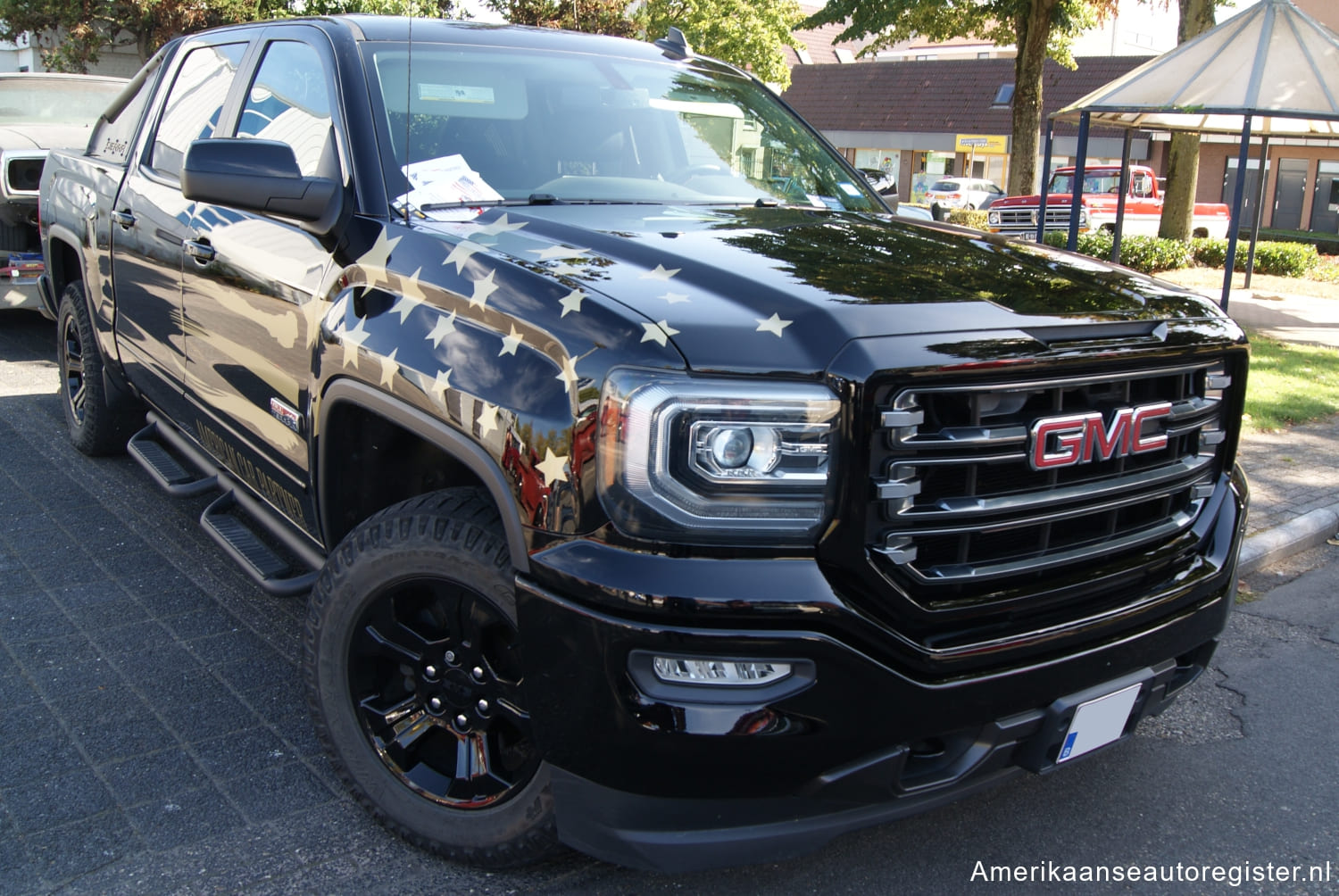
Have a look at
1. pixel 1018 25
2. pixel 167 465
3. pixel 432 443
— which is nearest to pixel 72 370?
pixel 167 465

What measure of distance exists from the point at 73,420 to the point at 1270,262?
1776 centimetres

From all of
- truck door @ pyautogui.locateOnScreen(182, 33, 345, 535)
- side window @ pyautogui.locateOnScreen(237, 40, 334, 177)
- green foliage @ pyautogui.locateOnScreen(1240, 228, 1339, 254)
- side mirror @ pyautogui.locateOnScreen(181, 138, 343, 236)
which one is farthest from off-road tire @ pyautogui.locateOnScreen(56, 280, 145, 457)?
green foliage @ pyautogui.locateOnScreen(1240, 228, 1339, 254)

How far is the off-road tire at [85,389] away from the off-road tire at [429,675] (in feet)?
10.5

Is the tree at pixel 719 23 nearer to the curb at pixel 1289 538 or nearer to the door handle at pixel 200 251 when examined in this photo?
the curb at pixel 1289 538

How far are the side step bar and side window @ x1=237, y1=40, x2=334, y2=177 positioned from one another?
1121 millimetres

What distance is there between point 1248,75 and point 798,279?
913 centimetres

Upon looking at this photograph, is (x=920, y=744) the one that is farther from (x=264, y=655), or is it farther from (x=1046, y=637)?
(x=264, y=655)

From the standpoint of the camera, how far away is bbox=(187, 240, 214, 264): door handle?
3.57 meters

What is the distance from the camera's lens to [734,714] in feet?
6.70

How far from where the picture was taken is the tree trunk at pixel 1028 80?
17.5 metres

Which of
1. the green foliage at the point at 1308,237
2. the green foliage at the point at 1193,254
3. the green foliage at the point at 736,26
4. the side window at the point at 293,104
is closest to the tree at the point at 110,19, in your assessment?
the green foliage at the point at 736,26

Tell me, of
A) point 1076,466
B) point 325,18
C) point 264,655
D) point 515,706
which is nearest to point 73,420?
point 264,655

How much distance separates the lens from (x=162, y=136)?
173 inches

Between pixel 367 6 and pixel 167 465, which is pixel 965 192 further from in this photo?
pixel 167 465
